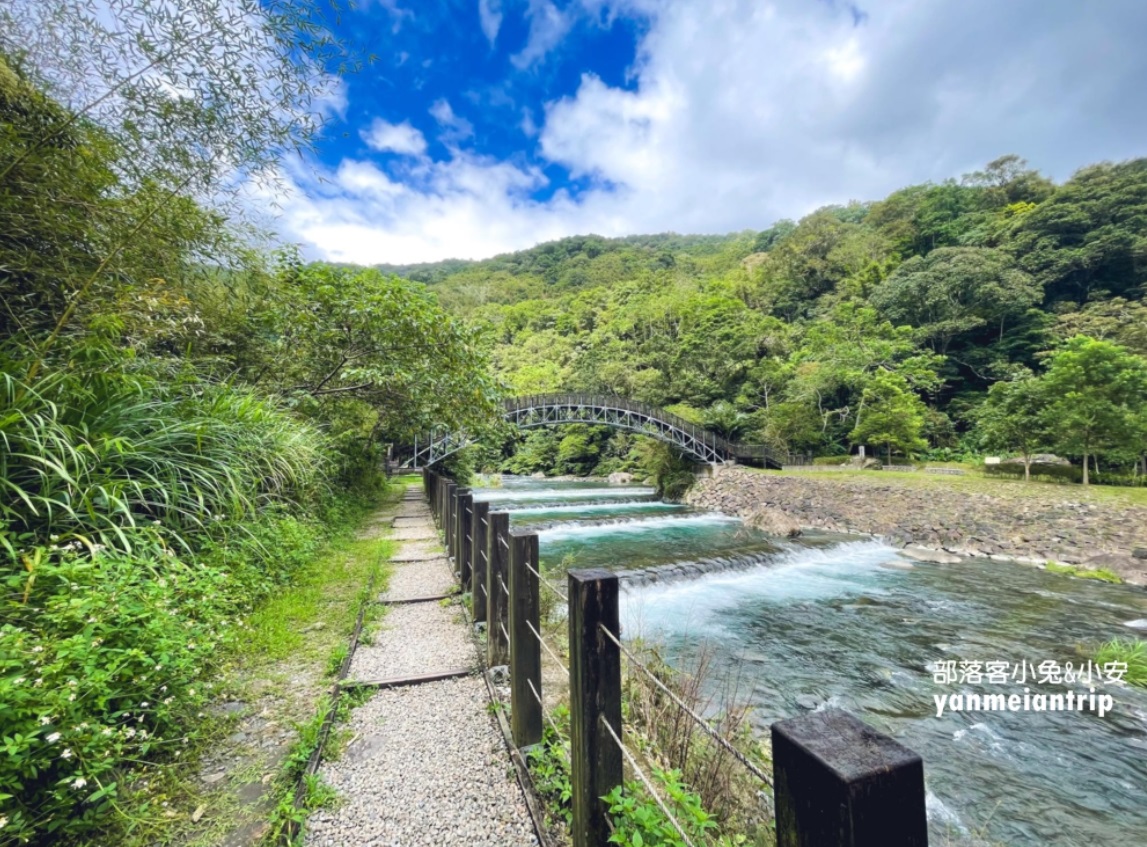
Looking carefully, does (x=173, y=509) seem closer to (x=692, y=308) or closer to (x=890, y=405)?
(x=890, y=405)

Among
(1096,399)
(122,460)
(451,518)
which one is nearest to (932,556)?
(1096,399)

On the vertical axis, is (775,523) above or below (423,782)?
below

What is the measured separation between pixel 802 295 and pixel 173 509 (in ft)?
134

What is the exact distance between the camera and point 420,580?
4738mm

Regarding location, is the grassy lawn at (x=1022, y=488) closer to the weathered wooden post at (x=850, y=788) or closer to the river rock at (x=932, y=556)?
the river rock at (x=932, y=556)

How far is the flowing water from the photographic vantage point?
3025 mm

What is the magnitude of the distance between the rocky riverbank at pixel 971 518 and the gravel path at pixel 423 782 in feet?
32.6

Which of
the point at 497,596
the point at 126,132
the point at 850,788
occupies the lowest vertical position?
the point at 497,596

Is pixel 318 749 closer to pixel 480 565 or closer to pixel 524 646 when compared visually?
pixel 524 646

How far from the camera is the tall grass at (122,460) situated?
2.33 m

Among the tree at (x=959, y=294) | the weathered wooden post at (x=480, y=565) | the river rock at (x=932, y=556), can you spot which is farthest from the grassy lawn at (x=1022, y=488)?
the tree at (x=959, y=294)

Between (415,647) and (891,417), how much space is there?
20269 mm

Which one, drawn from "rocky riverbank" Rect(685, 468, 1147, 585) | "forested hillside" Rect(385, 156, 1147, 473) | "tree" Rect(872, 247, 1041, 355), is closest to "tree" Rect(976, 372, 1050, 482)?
"forested hillside" Rect(385, 156, 1147, 473)

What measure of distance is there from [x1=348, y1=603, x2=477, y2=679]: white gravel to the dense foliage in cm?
81
